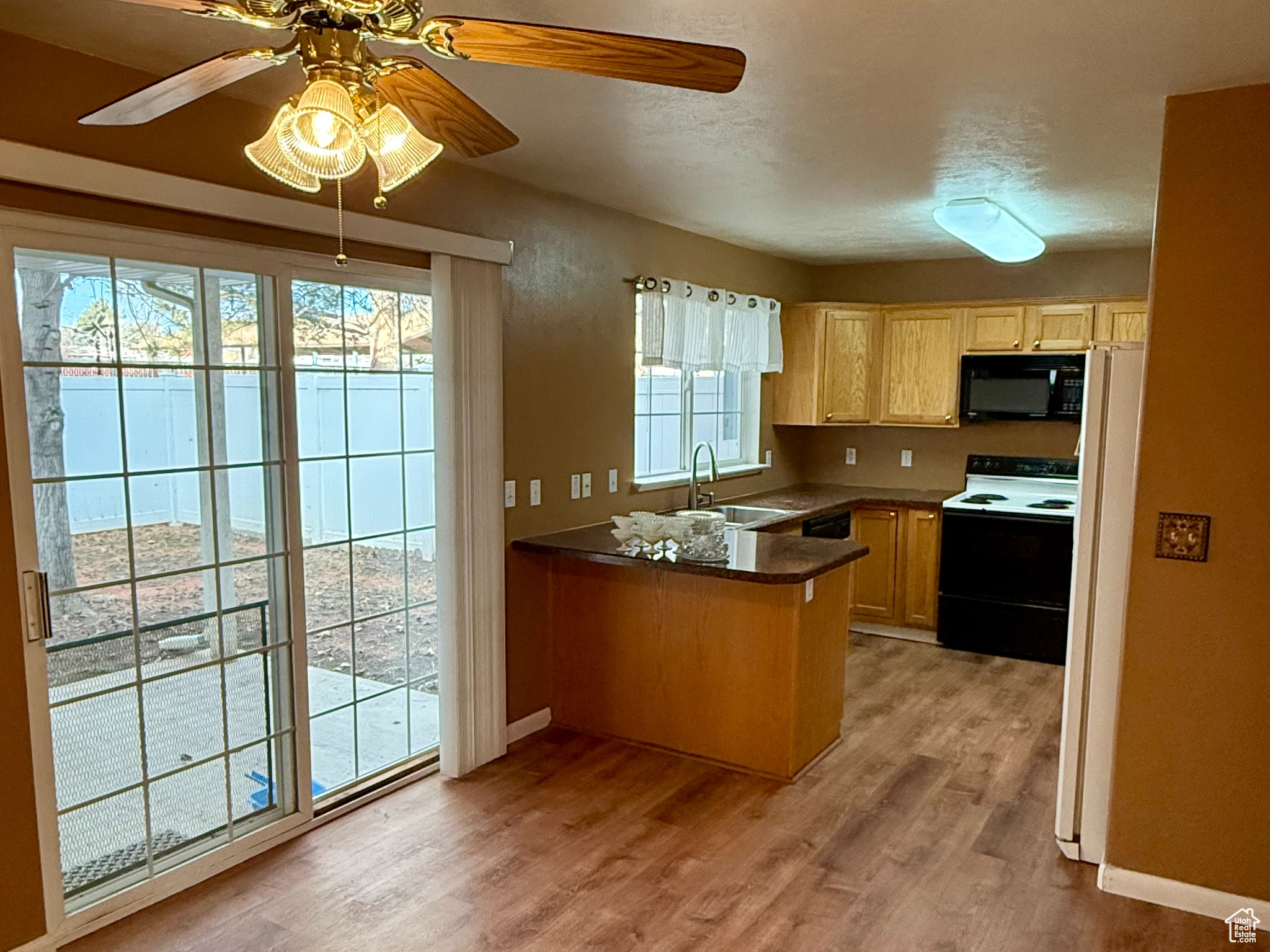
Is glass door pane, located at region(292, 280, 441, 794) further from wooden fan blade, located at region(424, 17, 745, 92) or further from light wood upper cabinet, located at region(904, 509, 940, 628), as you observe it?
light wood upper cabinet, located at region(904, 509, 940, 628)

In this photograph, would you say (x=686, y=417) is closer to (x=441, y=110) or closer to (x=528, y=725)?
(x=528, y=725)

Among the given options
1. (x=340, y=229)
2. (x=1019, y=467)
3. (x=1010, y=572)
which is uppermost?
(x=340, y=229)

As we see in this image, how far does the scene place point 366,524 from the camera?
332 centimetres

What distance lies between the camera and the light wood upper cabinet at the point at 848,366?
19.2 feet

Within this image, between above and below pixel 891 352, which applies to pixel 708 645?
below

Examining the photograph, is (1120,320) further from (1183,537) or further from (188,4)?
(188,4)

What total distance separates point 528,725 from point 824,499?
253 centimetres


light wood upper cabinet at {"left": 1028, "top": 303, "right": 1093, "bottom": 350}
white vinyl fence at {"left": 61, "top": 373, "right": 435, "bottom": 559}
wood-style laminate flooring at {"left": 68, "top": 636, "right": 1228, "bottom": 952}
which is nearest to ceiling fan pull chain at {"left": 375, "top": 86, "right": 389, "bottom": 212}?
white vinyl fence at {"left": 61, "top": 373, "right": 435, "bottom": 559}

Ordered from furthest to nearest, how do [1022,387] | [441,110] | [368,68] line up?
[1022,387], [441,110], [368,68]

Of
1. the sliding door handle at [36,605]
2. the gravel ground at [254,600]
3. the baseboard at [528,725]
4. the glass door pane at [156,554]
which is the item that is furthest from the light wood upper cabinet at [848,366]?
the sliding door handle at [36,605]

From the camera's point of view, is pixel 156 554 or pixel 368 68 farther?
pixel 156 554

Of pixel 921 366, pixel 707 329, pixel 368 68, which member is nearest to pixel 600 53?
pixel 368 68

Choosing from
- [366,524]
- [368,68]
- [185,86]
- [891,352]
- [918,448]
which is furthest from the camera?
[918,448]

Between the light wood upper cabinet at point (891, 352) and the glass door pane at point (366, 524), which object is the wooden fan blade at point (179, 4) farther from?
the light wood upper cabinet at point (891, 352)
